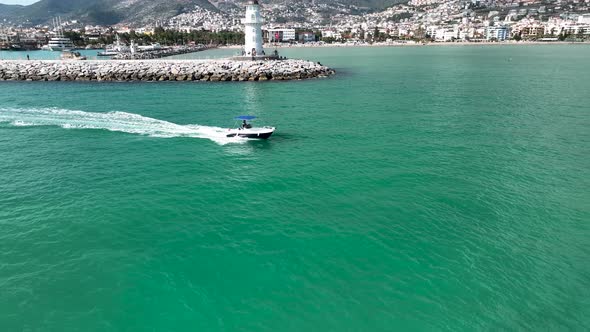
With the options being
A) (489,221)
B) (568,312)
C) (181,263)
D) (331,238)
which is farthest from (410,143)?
(181,263)

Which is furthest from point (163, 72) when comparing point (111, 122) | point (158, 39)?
point (158, 39)

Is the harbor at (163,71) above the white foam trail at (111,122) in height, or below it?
above

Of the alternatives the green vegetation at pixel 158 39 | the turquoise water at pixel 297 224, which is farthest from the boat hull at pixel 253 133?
the green vegetation at pixel 158 39

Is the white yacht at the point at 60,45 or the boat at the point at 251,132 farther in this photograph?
the white yacht at the point at 60,45

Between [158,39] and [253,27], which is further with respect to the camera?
[158,39]

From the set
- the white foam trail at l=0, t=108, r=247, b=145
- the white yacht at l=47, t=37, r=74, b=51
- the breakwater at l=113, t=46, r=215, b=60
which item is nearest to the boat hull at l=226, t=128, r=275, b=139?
the white foam trail at l=0, t=108, r=247, b=145

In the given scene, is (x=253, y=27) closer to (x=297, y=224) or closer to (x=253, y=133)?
A: (x=253, y=133)

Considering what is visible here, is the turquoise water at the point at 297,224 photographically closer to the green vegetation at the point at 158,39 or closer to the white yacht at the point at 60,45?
the green vegetation at the point at 158,39

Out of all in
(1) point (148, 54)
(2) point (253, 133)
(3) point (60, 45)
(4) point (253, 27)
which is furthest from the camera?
(3) point (60, 45)
